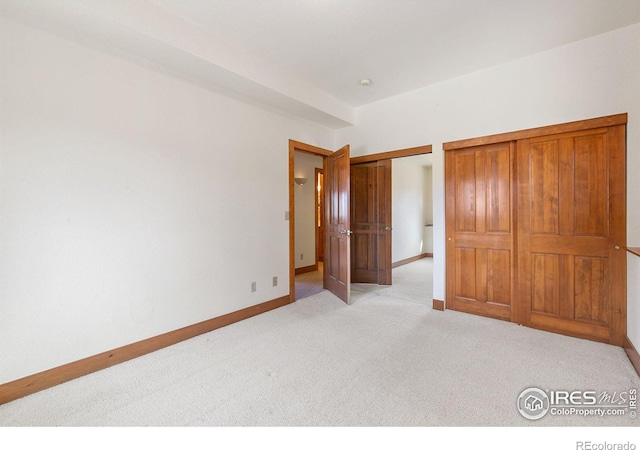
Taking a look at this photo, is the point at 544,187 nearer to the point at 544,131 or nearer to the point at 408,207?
the point at 544,131

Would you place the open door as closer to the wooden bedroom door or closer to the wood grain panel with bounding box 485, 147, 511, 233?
the wooden bedroom door

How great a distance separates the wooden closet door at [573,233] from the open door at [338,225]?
1.90 meters

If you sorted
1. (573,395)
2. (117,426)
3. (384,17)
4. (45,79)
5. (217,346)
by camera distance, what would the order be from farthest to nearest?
(217,346) < (384,17) < (45,79) < (573,395) < (117,426)

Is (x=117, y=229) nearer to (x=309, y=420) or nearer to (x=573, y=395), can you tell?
(x=309, y=420)

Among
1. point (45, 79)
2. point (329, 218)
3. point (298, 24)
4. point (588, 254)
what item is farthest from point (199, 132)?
point (588, 254)

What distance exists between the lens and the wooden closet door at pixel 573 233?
259 centimetres

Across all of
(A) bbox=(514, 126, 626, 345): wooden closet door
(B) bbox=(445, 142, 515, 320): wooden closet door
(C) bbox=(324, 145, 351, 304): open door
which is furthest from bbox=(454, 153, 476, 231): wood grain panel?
(C) bbox=(324, 145, 351, 304): open door

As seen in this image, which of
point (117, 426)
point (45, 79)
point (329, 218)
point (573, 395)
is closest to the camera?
point (117, 426)

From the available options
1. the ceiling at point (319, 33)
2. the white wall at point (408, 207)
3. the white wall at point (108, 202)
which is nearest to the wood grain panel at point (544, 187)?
the ceiling at point (319, 33)

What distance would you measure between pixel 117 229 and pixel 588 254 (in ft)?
13.6

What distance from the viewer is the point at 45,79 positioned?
6.68 feet

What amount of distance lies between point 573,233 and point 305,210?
4410mm

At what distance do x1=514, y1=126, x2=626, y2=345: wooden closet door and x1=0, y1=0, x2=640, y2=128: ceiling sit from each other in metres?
1.01

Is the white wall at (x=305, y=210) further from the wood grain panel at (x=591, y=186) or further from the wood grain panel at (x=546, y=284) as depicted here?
the wood grain panel at (x=591, y=186)
